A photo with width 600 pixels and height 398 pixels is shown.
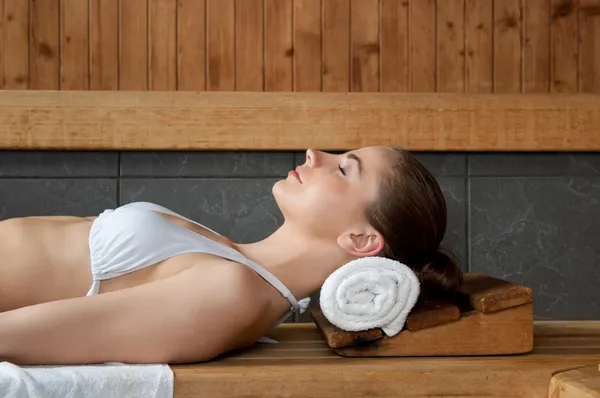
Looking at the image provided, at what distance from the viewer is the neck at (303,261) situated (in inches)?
84.0

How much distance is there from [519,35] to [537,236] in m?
0.73

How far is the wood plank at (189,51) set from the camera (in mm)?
2805

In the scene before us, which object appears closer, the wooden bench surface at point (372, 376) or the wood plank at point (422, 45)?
the wooden bench surface at point (372, 376)

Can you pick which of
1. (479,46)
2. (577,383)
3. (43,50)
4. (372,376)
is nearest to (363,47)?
(479,46)

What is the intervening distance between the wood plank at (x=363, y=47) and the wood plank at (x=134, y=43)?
28.6 inches

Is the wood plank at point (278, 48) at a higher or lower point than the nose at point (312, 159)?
higher

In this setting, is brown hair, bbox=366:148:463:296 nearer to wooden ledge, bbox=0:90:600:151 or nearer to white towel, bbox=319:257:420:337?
white towel, bbox=319:257:420:337

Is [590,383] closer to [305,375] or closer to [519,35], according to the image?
[305,375]

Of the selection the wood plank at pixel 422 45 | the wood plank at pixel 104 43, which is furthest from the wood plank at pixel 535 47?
the wood plank at pixel 104 43

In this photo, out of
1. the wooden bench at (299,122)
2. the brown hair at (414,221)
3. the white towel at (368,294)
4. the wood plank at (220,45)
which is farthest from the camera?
the wood plank at (220,45)

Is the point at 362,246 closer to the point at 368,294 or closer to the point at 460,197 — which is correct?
the point at 368,294

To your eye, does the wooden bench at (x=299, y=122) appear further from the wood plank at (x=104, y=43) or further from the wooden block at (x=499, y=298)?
the wooden block at (x=499, y=298)

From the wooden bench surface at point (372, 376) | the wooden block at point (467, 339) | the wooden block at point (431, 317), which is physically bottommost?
the wooden bench surface at point (372, 376)

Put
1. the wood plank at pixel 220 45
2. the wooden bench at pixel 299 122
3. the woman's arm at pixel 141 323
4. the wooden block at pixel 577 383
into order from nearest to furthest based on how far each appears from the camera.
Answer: the wooden block at pixel 577 383 < the woman's arm at pixel 141 323 < the wooden bench at pixel 299 122 < the wood plank at pixel 220 45
